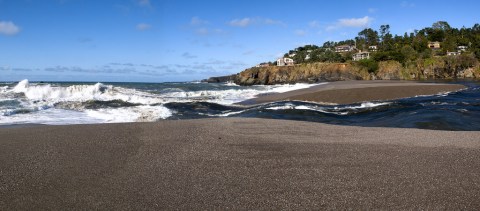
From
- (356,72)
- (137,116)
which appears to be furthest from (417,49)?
(137,116)

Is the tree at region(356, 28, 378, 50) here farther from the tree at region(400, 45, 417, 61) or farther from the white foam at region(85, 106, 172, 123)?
the white foam at region(85, 106, 172, 123)

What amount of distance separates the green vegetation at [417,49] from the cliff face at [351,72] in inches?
27.3

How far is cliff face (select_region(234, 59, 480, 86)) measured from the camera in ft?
268

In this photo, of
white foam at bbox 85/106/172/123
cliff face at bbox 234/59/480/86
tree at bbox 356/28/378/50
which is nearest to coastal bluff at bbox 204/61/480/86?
cliff face at bbox 234/59/480/86

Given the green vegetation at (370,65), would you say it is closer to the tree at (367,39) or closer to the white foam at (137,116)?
the tree at (367,39)

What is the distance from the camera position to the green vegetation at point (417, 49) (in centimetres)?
8306

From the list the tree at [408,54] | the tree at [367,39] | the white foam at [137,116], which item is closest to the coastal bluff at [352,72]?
the tree at [408,54]

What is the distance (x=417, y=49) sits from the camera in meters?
103

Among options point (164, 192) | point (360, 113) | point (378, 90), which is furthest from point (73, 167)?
point (378, 90)

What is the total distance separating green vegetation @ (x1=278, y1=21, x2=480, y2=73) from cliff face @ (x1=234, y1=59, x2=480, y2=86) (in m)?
0.69

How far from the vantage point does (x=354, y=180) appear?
4352mm

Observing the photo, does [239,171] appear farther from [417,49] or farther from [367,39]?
[367,39]

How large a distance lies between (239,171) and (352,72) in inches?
3480

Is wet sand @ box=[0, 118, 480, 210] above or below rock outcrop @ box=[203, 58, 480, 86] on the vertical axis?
below
